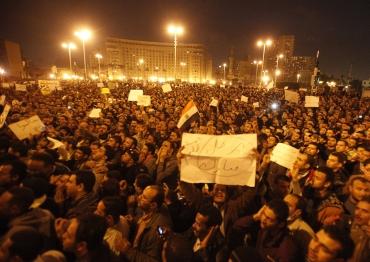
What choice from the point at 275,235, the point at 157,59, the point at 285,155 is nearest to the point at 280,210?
the point at 275,235

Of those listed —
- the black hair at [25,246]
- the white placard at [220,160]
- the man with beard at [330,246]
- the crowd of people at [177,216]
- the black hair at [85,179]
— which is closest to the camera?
the black hair at [25,246]

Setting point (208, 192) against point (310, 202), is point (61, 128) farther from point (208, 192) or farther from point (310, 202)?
point (310, 202)

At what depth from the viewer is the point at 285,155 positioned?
487 cm

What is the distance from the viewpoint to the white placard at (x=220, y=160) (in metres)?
3.64

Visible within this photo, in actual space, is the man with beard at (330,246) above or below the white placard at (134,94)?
below

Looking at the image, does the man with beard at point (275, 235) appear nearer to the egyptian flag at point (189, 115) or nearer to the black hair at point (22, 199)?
the black hair at point (22, 199)

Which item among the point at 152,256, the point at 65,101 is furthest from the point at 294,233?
the point at 65,101

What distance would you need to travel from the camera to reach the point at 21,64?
8144cm

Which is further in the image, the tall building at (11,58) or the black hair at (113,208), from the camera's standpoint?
the tall building at (11,58)

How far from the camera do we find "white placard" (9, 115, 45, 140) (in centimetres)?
671

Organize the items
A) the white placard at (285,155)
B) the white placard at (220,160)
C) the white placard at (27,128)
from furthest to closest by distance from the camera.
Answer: the white placard at (27,128)
the white placard at (285,155)
the white placard at (220,160)

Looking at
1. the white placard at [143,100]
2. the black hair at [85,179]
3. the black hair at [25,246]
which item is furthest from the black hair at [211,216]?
the white placard at [143,100]

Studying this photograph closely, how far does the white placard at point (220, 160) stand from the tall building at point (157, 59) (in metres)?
124

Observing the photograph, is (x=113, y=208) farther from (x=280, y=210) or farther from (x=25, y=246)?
(x=280, y=210)
